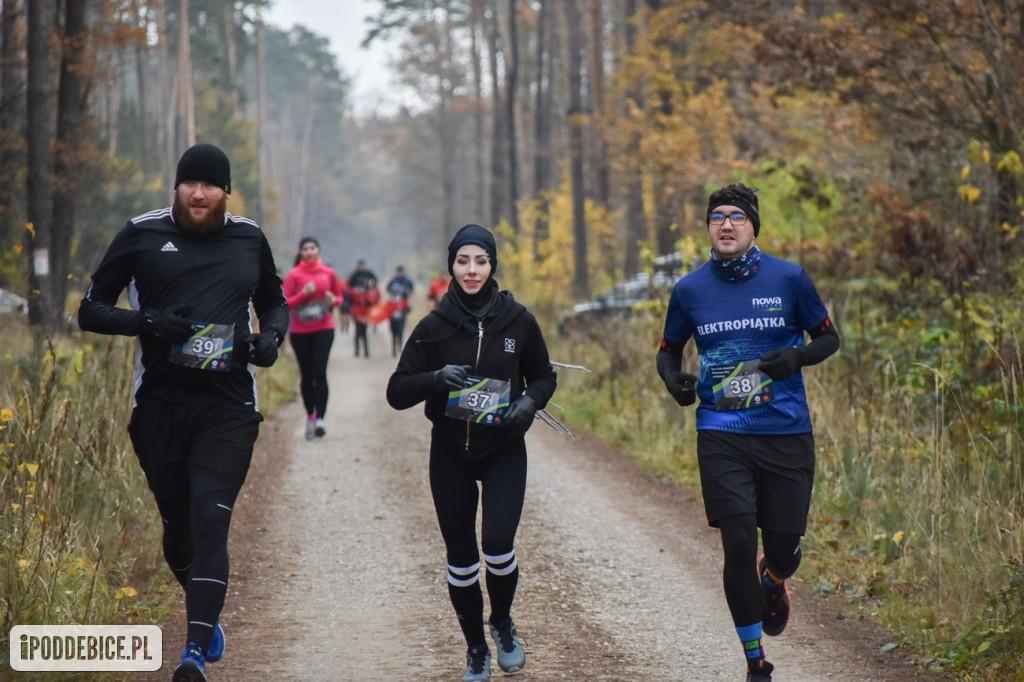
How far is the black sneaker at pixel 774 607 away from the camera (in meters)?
5.57

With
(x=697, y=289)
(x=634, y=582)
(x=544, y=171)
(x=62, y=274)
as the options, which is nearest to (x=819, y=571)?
(x=634, y=582)

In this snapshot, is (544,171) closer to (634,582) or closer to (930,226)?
(930,226)

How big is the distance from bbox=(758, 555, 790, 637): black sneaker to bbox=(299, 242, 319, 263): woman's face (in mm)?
7995

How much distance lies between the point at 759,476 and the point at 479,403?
1.25 meters

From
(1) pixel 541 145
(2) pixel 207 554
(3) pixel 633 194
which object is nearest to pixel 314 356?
(2) pixel 207 554

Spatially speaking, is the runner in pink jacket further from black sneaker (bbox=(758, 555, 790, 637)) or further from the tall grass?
black sneaker (bbox=(758, 555, 790, 637))

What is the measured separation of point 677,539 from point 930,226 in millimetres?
3992

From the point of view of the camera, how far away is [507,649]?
5363mm

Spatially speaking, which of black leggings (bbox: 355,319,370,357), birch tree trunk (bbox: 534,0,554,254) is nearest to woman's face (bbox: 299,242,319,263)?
black leggings (bbox: 355,319,370,357)

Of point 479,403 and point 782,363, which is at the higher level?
point 782,363

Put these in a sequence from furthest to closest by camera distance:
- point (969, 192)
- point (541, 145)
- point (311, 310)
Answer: point (541, 145) < point (311, 310) < point (969, 192)

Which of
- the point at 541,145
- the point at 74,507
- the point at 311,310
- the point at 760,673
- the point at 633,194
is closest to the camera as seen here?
the point at 760,673

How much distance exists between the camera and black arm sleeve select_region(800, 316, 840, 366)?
5059mm

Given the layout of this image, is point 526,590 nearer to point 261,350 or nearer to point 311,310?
point 261,350
